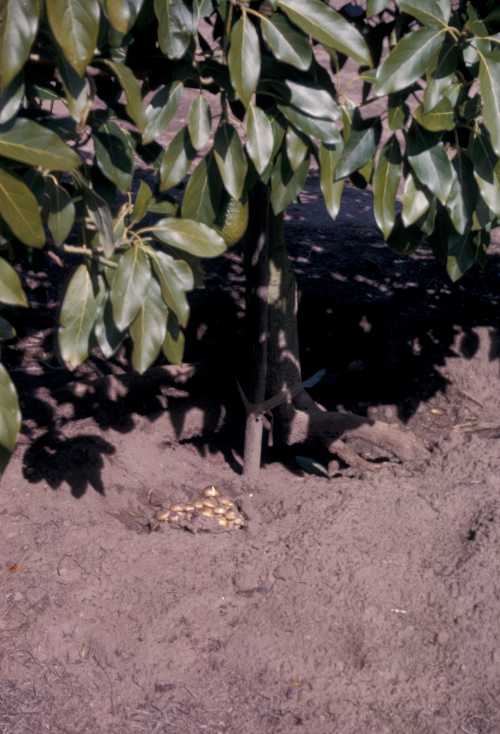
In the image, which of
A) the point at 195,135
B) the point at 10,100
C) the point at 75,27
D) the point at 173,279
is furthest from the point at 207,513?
the point at 75,27

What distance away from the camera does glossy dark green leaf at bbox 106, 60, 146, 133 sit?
2.19m

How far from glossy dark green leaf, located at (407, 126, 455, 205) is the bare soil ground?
1.47 m

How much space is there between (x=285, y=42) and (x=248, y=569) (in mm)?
A: 1914

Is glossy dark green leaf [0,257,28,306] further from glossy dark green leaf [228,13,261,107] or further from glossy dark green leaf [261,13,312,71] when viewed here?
glossy dark green leaf [261,13,312,71]

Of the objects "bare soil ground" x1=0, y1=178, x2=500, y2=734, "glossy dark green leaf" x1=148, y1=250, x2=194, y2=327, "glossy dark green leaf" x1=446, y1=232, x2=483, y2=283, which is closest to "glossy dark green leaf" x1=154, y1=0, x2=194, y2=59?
"glossy dark green leaf" x1=148, y1=250, x2=194, y2=327

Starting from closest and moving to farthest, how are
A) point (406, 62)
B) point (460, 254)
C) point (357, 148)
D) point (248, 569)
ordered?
1. point (406, 62)
2. point (357, 148)
3. point (460, 254)
4. point (248, 569)

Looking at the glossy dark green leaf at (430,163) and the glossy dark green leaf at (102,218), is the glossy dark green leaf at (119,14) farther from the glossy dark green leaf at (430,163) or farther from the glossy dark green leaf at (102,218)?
the glossy dark green leaf at (430,163)

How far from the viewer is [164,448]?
14.1 feet

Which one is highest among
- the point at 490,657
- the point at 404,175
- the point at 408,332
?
the point at 404,175

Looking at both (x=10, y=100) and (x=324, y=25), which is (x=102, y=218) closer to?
(x=10, y=100)

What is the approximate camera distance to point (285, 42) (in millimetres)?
2154

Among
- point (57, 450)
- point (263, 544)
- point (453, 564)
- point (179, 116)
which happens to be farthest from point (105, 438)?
point (179, 116)

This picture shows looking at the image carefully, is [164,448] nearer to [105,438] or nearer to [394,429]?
[105,438]

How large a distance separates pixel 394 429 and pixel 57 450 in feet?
4.61
